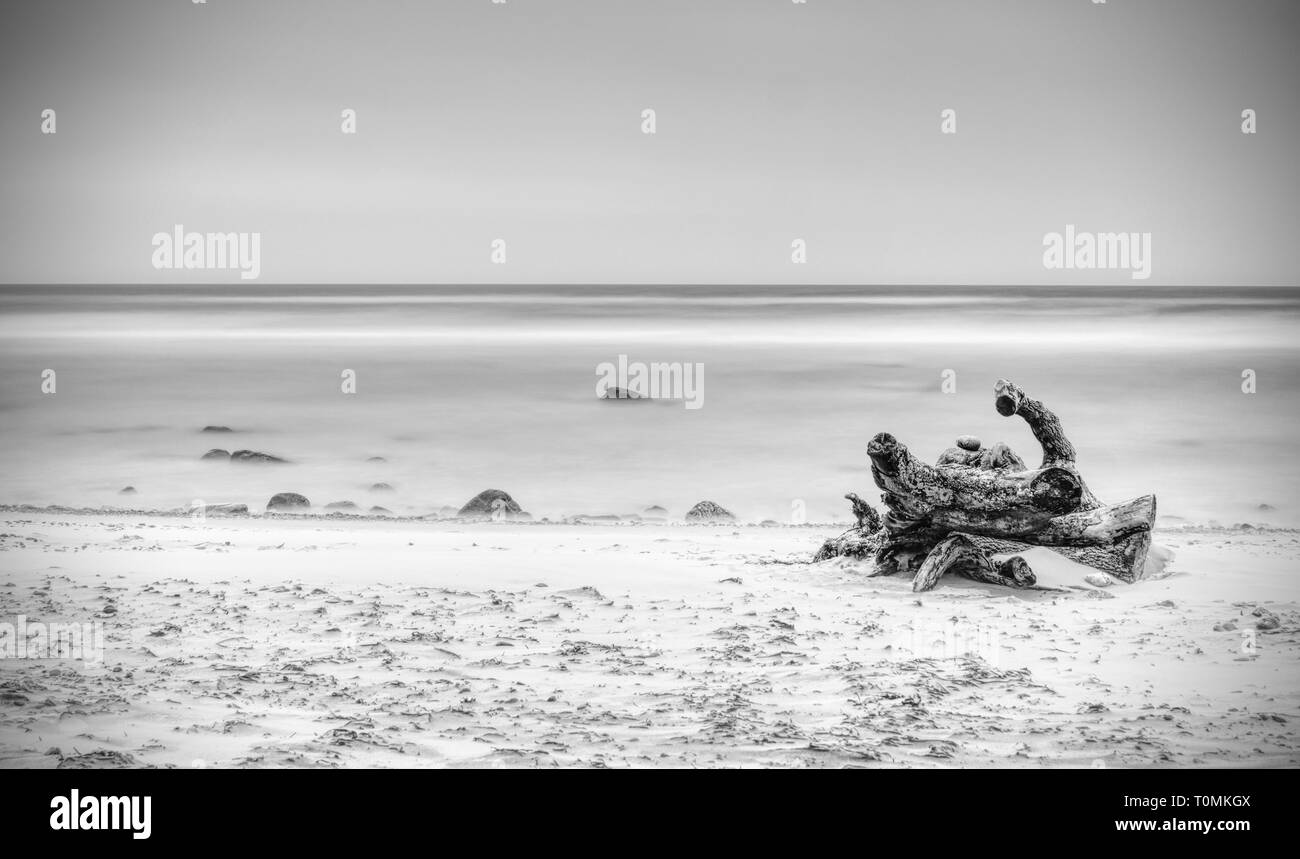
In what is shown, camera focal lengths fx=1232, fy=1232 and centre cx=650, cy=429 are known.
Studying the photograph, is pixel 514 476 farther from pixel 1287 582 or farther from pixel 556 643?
pixel 1287 582

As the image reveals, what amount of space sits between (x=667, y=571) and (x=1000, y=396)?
2.44 meters

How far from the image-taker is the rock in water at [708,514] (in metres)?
10.8

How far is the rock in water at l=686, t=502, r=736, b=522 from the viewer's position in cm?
1078

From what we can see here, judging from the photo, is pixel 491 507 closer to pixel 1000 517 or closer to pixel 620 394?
pixel 1000 517

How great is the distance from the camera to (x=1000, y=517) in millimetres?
7691

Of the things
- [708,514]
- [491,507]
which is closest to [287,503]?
[491,507]

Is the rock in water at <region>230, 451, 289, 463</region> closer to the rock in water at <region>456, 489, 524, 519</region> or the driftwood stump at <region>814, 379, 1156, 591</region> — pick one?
the rock in water at <region>456, 489, 524, 519</region>

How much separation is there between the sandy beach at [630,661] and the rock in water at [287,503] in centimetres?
194

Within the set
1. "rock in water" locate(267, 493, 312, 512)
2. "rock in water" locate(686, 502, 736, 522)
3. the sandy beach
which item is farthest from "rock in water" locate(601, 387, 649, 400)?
the sandy beach

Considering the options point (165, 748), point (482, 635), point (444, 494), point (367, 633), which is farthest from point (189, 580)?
point (444, 494)

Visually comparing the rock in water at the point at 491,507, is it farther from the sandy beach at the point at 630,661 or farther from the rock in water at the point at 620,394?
the rock in water at the point at 620,394

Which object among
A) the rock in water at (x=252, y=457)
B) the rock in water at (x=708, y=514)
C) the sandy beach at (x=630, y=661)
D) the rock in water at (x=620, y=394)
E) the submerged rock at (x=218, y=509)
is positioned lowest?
the sandy beach at (x=630, y=661)

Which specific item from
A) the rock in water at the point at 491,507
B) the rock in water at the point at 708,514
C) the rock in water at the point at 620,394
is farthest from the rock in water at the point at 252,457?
the rock in water at the point at 620,394

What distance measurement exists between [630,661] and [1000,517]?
280 centimetres
